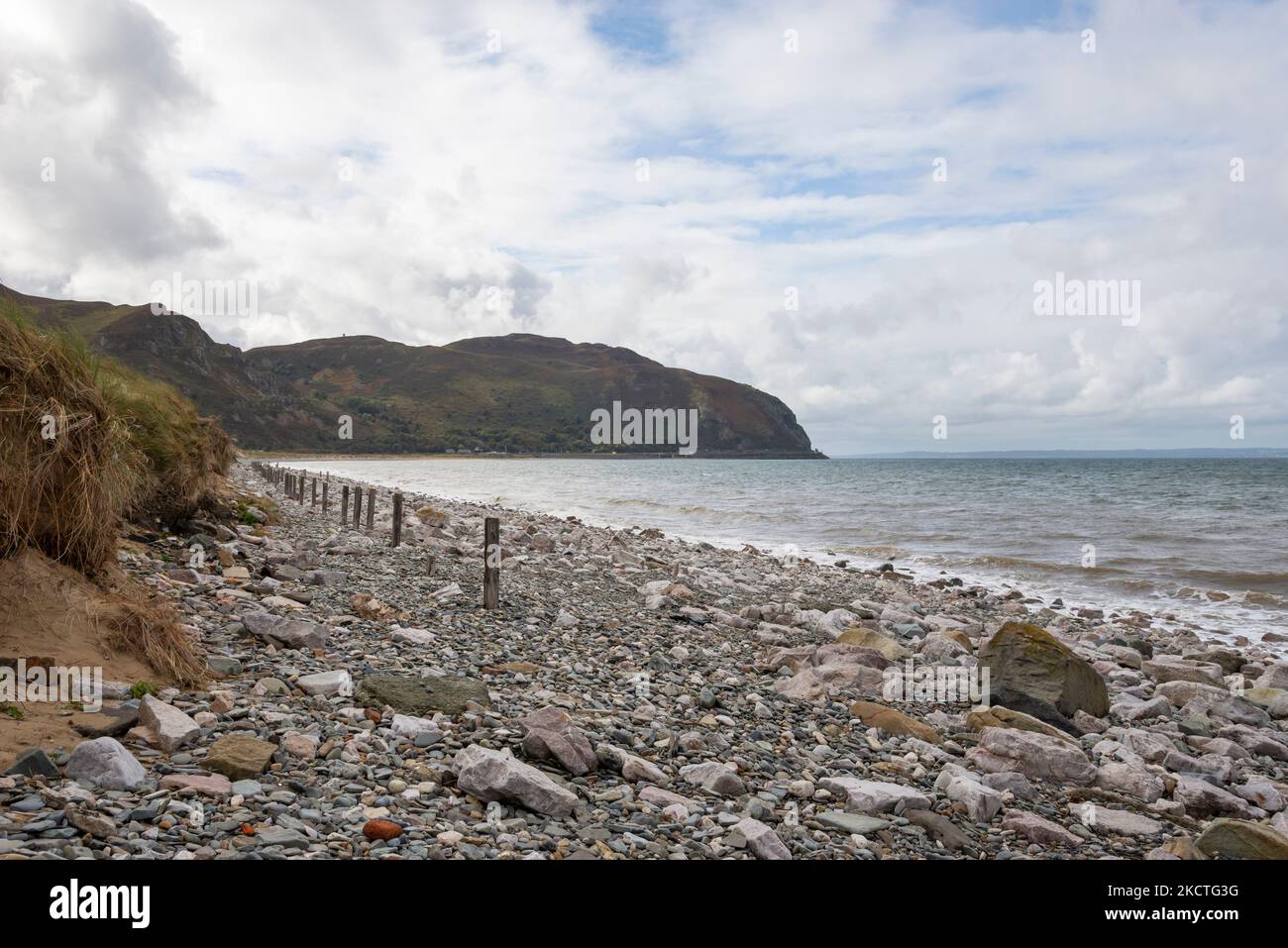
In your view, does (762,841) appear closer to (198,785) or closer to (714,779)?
(714,779)

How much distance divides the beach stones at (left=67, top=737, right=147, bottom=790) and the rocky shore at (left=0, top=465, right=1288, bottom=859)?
0.05ft

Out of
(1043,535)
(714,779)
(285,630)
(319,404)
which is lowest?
(1043,535)

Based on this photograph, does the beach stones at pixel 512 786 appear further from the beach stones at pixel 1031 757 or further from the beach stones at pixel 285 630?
the beach stones at pixel 1031 757

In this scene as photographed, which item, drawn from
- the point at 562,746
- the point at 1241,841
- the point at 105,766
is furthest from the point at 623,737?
the point at 1241,841

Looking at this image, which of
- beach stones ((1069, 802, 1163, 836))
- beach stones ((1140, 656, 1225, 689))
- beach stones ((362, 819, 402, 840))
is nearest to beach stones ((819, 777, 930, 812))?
beach stones ((1069, 802, 1163, 836))

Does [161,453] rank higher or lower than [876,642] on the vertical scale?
higher

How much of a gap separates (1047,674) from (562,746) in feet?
21.1

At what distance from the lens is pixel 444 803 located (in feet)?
15.2

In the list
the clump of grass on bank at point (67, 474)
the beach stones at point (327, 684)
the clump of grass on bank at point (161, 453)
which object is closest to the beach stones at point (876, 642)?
the beach stones at point (327, 684)

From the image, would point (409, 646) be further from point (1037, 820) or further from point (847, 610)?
point (847, 610)

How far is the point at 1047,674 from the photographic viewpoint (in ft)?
29.2

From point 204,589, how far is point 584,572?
28.0ft

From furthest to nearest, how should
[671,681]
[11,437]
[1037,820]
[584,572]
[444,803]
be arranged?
[584,572]
[671,681]
[11,437]
[1037,820]
[444,803]
